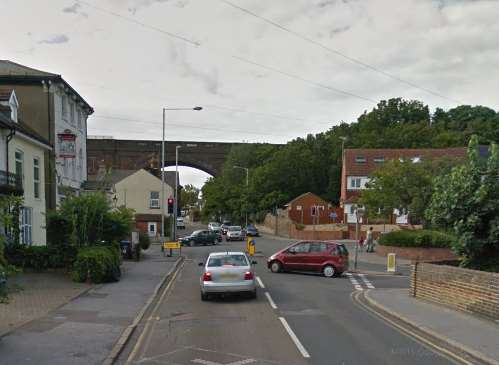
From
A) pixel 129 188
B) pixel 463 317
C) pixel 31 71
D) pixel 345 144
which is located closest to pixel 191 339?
pixel 463 317

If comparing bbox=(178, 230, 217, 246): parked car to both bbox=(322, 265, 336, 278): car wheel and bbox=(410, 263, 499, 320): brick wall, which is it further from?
bbox=(410, 263, 499, 320): brick wall

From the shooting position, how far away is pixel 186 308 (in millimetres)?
14133

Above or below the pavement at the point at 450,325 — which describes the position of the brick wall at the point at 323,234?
below

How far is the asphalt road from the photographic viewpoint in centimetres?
866

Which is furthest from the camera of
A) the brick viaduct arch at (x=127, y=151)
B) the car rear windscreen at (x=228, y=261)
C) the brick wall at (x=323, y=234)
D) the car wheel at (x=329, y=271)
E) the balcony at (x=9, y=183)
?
the brick viaduct arch at (x=127, y=151)

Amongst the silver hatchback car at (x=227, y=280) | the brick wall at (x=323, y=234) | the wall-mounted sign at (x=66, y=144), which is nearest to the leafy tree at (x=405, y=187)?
the brick wall at (x=323, y=234)

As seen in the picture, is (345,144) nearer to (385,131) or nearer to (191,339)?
(385,131)

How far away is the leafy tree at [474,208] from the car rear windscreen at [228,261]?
5769 mm

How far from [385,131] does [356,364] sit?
261ft

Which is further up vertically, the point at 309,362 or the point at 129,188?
the point at 129,188

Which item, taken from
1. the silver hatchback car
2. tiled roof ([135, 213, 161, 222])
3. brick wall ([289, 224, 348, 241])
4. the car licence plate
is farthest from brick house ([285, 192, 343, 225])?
the car licence plate

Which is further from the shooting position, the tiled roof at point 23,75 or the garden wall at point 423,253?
the garden wall at point 423,253

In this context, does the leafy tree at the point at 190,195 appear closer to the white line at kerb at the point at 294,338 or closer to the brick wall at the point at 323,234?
the brick wall at the point at 323,234

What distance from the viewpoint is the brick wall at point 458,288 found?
11.6 metres
